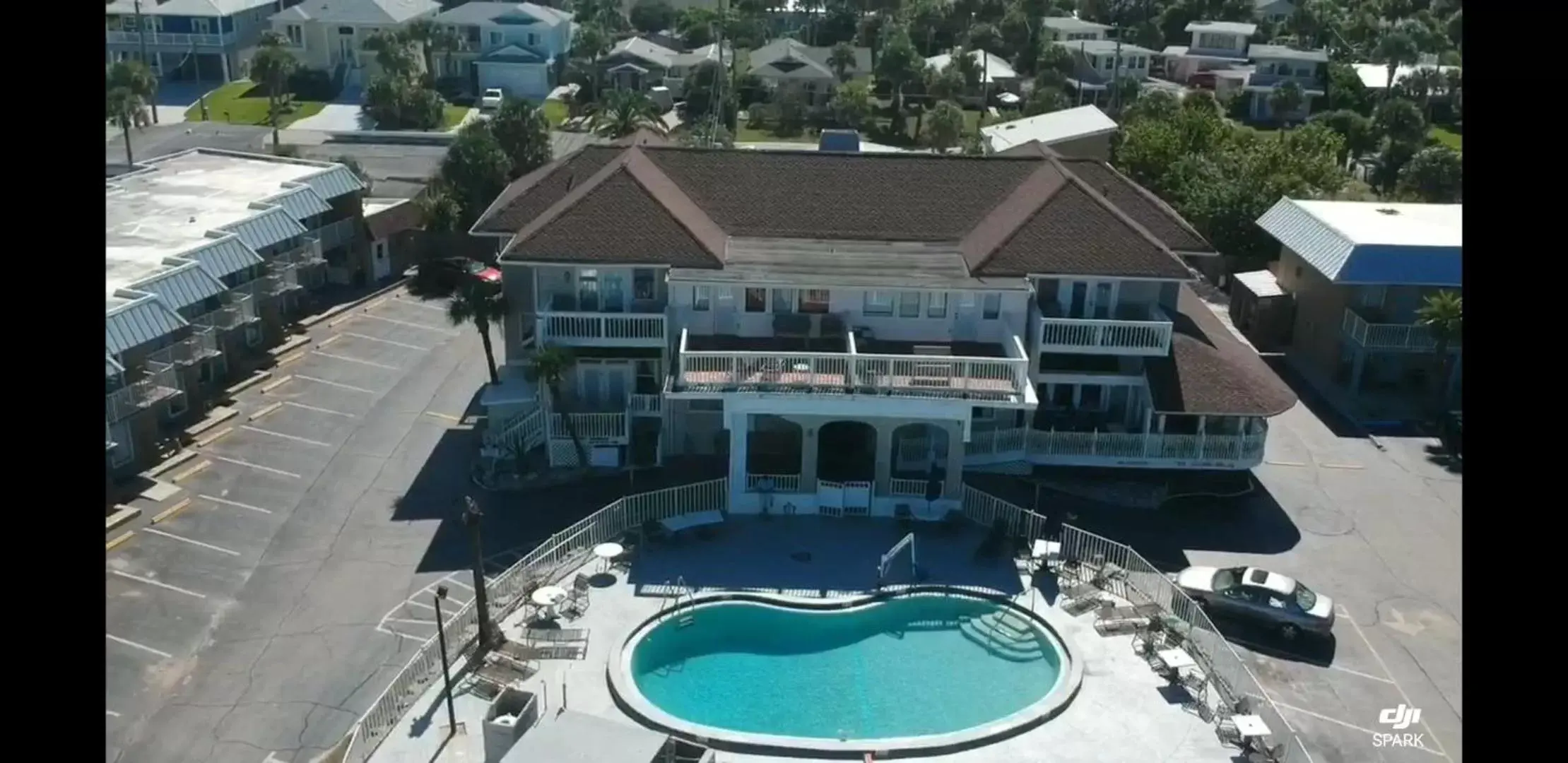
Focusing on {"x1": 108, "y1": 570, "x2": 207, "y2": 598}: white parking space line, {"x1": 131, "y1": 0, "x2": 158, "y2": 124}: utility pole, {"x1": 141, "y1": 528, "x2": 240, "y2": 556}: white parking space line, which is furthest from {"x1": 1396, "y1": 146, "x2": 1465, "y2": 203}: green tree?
{"x1": 131, "y1": 0, "x2": 158, "y2": 124}: utility pole

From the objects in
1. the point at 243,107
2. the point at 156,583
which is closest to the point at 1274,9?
the point at 243,107

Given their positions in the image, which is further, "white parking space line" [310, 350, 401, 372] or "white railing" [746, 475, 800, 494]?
"white parking space line" [310, 350, 401, 372]

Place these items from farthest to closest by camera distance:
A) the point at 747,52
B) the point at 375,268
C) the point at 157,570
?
the point at 747,52 < the point at 375,268 < the point at 157,570

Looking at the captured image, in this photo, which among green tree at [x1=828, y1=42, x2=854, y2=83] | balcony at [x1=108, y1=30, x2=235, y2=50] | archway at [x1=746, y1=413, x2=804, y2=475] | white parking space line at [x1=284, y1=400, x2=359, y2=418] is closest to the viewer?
archway at [x1=746, y1=413, x2=804, y2=475]

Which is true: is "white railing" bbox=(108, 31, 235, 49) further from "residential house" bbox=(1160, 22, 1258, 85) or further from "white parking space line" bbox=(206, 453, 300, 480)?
"residential house" bbox=(1160, 22, 1258, 85)
